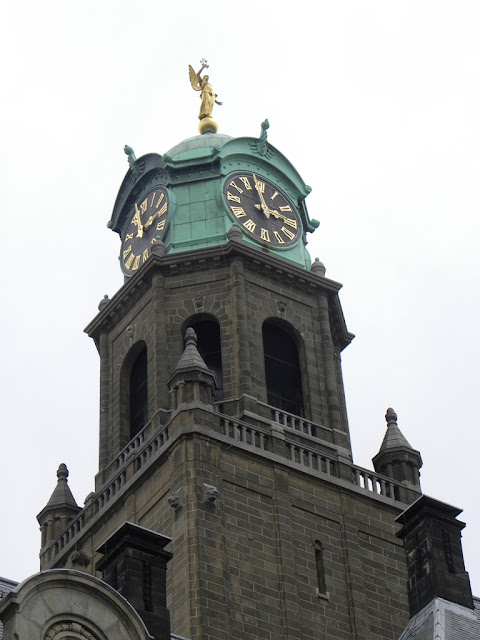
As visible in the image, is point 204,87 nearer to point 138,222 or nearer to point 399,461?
point 138,222

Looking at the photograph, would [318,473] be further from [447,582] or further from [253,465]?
[447,582]

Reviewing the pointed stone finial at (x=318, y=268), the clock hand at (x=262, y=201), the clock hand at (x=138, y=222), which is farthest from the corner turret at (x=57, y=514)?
the clock hand at (x=262, y=201)

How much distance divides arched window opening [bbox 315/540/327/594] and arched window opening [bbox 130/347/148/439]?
8525 mm

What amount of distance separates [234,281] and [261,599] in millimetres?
12264

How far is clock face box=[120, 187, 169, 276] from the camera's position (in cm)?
6462

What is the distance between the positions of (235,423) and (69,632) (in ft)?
71.5

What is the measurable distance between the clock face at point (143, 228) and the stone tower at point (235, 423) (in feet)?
0.24

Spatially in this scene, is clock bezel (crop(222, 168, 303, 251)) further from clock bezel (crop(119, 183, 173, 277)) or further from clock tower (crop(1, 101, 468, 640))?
clock bezel (crop(119, 183, 173, 277))

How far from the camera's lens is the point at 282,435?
57.3m

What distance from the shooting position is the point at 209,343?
6231cm

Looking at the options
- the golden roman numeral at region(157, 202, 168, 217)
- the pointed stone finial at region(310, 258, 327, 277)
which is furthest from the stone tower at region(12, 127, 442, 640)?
the pointed stone finial at region(310, 258, 327, 277)

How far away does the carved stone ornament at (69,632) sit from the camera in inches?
1377

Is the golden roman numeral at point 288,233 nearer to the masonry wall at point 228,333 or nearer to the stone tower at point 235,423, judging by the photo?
the stone tower at point 235,423

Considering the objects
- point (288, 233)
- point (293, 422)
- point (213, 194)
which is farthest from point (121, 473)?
point (288, 233)
